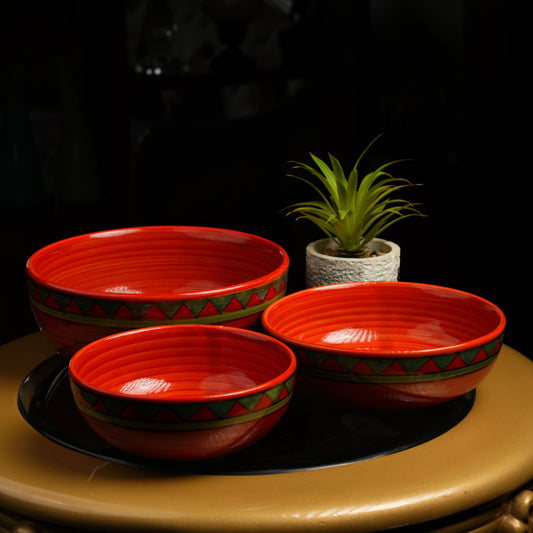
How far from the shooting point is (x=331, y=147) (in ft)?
7.11

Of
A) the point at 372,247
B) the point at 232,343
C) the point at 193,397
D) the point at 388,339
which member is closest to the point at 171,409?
the point at 193,397

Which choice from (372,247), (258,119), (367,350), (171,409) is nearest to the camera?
(171,409)

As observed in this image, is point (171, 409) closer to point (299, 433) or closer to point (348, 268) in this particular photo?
point (299, 433)

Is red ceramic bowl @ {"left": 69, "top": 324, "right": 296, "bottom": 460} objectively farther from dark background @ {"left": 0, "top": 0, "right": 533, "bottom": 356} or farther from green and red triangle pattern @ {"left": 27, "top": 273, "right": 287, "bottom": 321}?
dark background @ {"left": 0, "top": 0, "right": 533, "bottom": 356}

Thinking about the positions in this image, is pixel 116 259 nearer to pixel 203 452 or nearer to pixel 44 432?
pixel 44 432

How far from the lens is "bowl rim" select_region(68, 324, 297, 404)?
62 centimetres

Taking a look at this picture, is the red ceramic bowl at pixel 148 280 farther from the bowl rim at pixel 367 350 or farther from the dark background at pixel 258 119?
the dark background at pixel 258 119

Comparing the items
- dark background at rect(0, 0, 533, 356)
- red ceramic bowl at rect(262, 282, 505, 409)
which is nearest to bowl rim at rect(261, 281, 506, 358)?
red ceramic bowl at rect(262, 282, 505, 409)

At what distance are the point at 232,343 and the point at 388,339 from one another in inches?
8.1

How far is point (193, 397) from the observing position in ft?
2.05

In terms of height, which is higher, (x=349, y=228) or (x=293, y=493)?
(x=349, y=228)

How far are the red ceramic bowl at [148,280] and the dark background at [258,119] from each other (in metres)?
0.72

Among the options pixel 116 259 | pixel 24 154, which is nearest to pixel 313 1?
pixel 24 154

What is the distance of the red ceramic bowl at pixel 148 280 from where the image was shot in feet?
2.54
